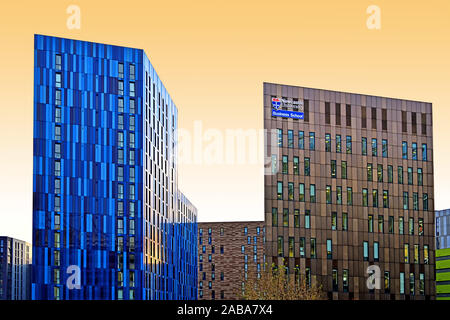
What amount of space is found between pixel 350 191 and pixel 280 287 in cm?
2707

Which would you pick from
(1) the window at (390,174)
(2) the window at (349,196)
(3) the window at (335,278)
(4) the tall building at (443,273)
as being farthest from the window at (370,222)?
(4) the tall building at (443,273)

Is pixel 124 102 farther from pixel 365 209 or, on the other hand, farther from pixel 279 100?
pixel 365 209

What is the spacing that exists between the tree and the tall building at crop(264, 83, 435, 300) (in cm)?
210

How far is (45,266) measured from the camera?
113 metres

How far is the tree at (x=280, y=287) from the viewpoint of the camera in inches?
3775

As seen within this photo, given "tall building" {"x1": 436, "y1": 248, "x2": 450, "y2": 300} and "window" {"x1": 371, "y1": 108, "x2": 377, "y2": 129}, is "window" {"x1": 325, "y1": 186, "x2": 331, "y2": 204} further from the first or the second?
"tall building" {"x1": 436, "y1": 248, "x2": 450, "y2": 300}

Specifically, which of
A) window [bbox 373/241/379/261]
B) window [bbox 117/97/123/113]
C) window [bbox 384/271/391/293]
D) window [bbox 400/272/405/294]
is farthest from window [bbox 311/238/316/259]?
window [bbox 117/97/123/113]

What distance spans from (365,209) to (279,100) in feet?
80.0

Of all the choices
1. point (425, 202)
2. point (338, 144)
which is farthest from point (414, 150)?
point (338, 144)

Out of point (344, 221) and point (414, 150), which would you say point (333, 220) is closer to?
point (344, 221)

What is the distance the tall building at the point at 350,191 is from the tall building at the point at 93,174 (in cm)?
2494

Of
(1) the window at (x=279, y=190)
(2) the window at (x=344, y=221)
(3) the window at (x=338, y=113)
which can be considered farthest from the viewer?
(3) the window at (x=338, y=113)

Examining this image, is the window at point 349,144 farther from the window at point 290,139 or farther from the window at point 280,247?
the window at point 280,247

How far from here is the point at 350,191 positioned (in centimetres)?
11600
